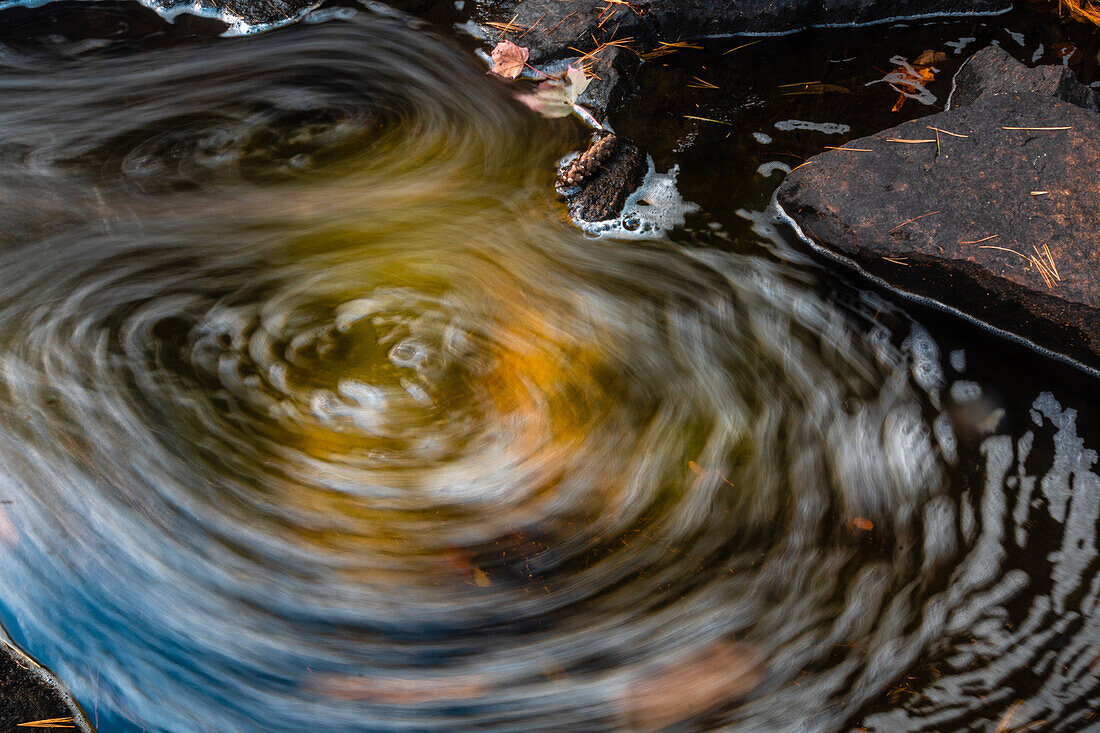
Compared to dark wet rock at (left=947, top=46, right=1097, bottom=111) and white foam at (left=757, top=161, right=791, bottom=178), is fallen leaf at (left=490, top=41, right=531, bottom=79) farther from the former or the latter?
dark wet rock at (left=947, top=46, right=1097, bottom=111)

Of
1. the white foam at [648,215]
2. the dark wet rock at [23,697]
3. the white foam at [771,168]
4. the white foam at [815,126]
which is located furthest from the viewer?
the white foam at [815,126]

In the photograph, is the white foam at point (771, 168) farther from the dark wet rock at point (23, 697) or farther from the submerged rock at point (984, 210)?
the dark wet rock at point (23, 697)

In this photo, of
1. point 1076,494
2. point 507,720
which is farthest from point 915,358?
point 507,720

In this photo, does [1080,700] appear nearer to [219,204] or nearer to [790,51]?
[790,51]

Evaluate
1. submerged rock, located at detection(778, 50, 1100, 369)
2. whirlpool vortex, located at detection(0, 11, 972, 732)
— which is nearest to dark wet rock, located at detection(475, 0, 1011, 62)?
whirlpool vortex, located at detection(0, 11, 972, 732)

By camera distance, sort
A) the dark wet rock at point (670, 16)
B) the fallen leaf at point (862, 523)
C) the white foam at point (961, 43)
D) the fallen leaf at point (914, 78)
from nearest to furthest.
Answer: the fallen leaf at point (862, 523)
the fallen leaf at point (914, 78)
the dark wet rock at point (670, 16)
the white foam at point (961, 43)

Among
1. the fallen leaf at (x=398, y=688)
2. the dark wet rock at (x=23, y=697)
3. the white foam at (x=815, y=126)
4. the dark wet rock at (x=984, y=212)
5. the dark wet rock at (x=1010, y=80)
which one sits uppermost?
the dark wet rock at (x=1010, y=80)

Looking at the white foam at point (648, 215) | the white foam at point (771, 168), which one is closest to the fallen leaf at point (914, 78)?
the white foam at point (771, 168)

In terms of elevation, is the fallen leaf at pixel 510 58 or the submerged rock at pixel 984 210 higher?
the fallen leaf at pixel 510 58
